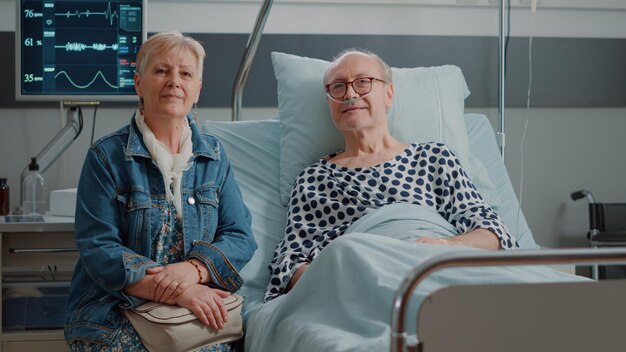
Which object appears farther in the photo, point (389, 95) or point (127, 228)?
point (389, 95)

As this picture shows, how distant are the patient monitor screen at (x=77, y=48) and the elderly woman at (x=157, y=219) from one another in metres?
0.78

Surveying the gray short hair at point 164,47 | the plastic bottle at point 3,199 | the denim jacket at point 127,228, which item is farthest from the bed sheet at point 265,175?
the plastic bottle at point 3,199

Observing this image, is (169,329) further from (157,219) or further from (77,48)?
(77,48)

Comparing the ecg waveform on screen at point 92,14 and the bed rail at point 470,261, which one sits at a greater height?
the ecg waveform on screen at point 92,14

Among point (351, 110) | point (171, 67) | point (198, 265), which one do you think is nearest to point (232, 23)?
point (351, 110)

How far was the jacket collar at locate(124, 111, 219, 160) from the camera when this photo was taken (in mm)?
2129

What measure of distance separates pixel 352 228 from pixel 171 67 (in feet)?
1.99

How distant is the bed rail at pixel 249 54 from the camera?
112 inches

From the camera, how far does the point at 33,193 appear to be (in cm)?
289

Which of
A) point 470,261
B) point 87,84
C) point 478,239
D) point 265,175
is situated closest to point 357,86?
point 265,175

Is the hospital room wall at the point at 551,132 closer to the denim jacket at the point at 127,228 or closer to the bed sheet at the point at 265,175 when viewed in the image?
the bed sheet at the point at 265,175

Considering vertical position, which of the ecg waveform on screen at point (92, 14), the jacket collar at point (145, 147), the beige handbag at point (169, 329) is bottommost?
the beige handbag at point (169, 329)

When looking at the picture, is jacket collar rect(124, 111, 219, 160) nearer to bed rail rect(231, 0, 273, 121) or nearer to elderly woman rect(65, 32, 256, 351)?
elderly woman rect(65, 32, 256, 351)

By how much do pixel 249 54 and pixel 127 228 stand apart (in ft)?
3.20
